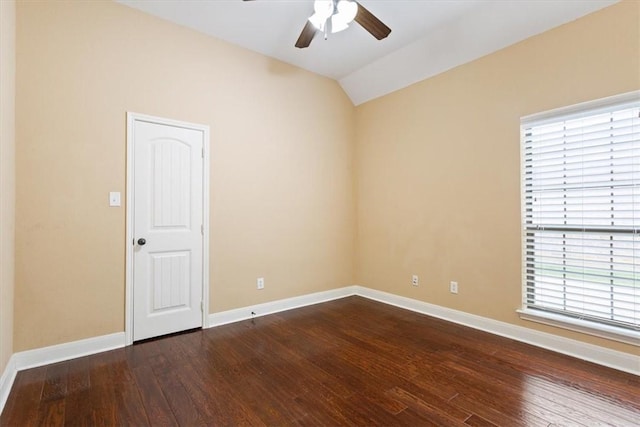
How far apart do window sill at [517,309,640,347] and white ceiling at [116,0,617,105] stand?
2.52m

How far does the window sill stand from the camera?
2295 millimetres

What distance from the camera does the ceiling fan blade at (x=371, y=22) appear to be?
2.35 meters

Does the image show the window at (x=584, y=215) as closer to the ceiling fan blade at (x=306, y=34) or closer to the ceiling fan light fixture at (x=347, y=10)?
the ceiling fan light fixture at (x=347, y=10)

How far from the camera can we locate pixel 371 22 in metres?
2.45

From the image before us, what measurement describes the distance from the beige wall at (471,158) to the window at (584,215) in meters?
0.11

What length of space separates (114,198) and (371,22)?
8.79 ft

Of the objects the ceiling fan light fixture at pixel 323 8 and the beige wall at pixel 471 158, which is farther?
the beige wall at pixel 471 158

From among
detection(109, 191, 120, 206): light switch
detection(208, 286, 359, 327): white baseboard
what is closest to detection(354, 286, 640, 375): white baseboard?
detection(208, 286, 359, 327): white baseboard

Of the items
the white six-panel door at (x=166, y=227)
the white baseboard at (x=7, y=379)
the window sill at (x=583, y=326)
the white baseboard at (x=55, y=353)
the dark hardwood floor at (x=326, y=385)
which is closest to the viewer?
the dark hardwood floor at (x=326, y=385)

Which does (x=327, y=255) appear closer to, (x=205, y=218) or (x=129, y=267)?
(x=205, y=218)

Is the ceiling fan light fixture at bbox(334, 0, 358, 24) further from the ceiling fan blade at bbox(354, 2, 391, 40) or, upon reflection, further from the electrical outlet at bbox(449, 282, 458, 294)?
the electrical outlet at bbox(449, 282, 458, 294)

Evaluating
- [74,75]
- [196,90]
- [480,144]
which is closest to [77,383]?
[74,75]

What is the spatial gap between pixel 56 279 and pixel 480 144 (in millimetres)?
4106

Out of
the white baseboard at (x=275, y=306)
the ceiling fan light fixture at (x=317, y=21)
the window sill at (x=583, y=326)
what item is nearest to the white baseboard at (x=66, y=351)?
the white baseboard at (x=275, y=306)
